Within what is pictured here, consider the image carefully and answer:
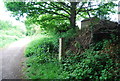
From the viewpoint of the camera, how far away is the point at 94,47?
4883mm

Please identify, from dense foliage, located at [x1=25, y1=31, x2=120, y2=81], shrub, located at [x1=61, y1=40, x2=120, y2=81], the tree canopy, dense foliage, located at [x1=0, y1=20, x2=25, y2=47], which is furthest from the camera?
dense foliage, located at [x1=0, y1=20, x2=25, y2=47]

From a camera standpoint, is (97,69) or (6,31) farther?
(6,31)

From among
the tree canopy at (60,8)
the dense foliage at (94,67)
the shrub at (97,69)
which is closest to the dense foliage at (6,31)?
the tree canopy at (60,8)

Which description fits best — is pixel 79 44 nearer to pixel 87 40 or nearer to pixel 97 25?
pixel 87 40

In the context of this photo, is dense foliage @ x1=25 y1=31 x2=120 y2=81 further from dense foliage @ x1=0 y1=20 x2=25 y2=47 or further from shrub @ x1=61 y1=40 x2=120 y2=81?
dense foliage @ x1=0 y1=20 x2=25 y2=47

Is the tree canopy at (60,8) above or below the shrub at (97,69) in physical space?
above

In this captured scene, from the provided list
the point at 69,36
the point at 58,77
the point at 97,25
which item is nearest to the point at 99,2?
the point at 97,25

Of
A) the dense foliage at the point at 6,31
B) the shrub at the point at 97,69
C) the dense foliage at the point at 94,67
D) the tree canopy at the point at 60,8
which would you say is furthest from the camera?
the dense foliage at the point at 6,31

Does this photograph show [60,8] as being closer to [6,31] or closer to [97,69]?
[97,69]

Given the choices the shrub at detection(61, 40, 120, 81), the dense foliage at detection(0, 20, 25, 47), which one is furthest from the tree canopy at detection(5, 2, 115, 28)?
the dense foliage at detection(0, 20, 25, 47)

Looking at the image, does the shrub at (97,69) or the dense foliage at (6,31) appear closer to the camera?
the shrub at (97,69)

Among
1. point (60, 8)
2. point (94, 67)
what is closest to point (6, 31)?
point (60, 8)

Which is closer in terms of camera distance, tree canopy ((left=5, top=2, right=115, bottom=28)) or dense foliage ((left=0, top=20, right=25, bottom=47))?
tree canopy ((left=5, top=2, right=115, bottom=28))

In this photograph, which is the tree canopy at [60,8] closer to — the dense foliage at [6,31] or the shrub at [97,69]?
the shrub at [97,69]
